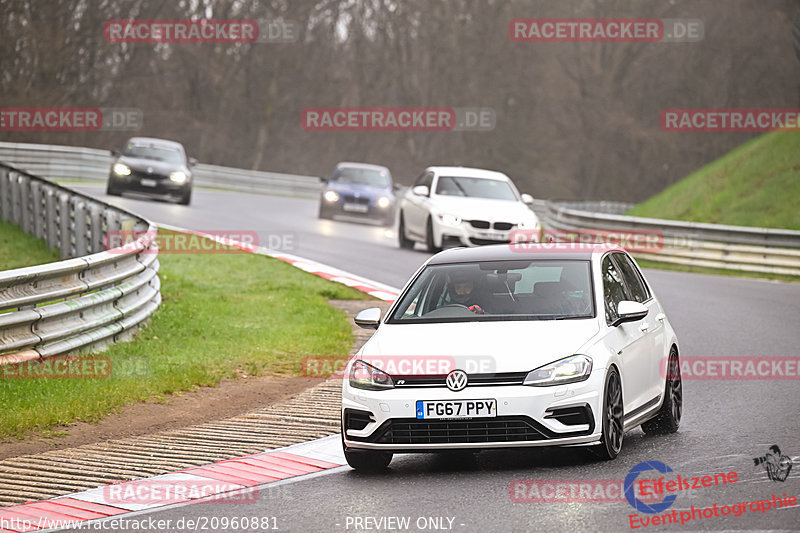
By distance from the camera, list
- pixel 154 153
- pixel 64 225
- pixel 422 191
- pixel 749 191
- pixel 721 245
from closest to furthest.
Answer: pixel 64 225 < pixel 422 191 < pixel 721 245 < pixel 749 191 < pixel 154 153

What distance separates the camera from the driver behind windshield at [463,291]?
355 inches

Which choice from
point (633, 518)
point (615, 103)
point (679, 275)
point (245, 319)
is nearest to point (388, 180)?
point (679, 275)

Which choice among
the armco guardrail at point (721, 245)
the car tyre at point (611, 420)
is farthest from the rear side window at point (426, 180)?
the car tyre at point (611, 420)

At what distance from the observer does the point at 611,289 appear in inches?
362

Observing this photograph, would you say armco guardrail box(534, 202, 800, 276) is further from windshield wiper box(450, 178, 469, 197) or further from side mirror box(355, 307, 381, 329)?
side mirror box(355, 307, 381, 329)

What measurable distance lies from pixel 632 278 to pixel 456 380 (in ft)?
8.70

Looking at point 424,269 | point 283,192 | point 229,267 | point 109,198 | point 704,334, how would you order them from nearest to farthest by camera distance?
Answer: point 424,269 < point 704,334 < point 229,267 < point 109,198 < point 283,192

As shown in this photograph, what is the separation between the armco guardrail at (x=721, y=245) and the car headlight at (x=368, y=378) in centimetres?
1793

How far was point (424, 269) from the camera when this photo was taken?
9.38 m

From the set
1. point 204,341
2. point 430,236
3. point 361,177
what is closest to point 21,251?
point 430,236

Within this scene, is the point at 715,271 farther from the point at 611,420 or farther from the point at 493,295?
the point at 611,420

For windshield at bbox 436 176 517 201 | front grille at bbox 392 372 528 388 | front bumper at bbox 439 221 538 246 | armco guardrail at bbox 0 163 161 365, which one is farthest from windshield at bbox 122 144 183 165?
front grille at bbox 392 372 528 388

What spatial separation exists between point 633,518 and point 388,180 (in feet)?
93.0

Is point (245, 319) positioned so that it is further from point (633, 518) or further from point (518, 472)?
point (633, 518)
